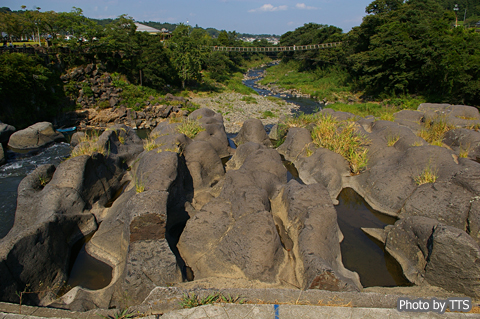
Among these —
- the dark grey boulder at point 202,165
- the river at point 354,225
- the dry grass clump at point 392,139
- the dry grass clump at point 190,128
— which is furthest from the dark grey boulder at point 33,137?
the dry grass clump at point 392,139

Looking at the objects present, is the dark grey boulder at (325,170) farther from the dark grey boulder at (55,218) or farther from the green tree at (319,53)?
the green tree at (319,53)

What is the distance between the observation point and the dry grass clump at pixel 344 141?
11.2m

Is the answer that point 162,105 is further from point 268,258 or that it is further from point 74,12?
point 268,258

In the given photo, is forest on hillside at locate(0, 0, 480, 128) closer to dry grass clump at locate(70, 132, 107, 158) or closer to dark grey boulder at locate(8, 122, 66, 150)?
dark grey boulder at locate(8, 122, 66, 150)

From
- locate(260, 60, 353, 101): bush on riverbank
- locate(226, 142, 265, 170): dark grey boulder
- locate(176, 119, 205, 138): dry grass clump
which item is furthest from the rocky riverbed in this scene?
locate(260, 60, 353, 101): bush on riverbank

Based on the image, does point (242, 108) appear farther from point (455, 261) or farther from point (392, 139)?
point (455, 261)

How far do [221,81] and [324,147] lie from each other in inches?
1097

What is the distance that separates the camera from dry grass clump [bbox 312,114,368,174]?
11.2 m

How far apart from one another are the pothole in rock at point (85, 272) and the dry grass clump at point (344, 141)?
28.8 feet

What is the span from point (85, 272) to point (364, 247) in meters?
6.88

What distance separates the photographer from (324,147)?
41.1ft

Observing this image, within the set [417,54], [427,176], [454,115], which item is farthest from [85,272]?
[417,54]

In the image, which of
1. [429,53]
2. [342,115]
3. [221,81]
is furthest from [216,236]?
[221,81]

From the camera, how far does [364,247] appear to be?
7.83 m
